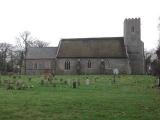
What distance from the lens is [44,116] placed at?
1270 centimetres

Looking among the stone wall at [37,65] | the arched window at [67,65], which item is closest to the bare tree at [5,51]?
the stone wall at [37,65]

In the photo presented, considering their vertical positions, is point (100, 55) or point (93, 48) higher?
point (93, 48)

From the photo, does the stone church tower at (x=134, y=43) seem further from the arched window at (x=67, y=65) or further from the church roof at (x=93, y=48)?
the arched window at (x=67, y=65)

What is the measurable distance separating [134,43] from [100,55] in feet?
26.0

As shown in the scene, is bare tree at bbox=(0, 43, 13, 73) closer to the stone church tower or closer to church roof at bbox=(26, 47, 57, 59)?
church roof at bbox=(26, 47, 57, 59)

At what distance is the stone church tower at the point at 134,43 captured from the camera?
7250 centimetres

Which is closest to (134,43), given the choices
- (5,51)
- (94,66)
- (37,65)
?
(94,66)

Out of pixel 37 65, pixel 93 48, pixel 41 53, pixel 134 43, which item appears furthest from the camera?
pixel 41 53

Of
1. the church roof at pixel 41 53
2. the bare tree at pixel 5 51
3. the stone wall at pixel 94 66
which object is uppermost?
the bare tree at pixel 5 51

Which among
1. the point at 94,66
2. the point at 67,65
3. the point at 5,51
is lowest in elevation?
the point at 94,66

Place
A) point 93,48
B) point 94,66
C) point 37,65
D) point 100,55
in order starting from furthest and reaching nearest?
point 37,65
point 93,48
point 94,66
point 100,55

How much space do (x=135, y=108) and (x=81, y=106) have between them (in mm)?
2426

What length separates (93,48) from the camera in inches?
2817

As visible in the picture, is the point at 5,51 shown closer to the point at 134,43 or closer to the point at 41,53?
the point at 41,53
